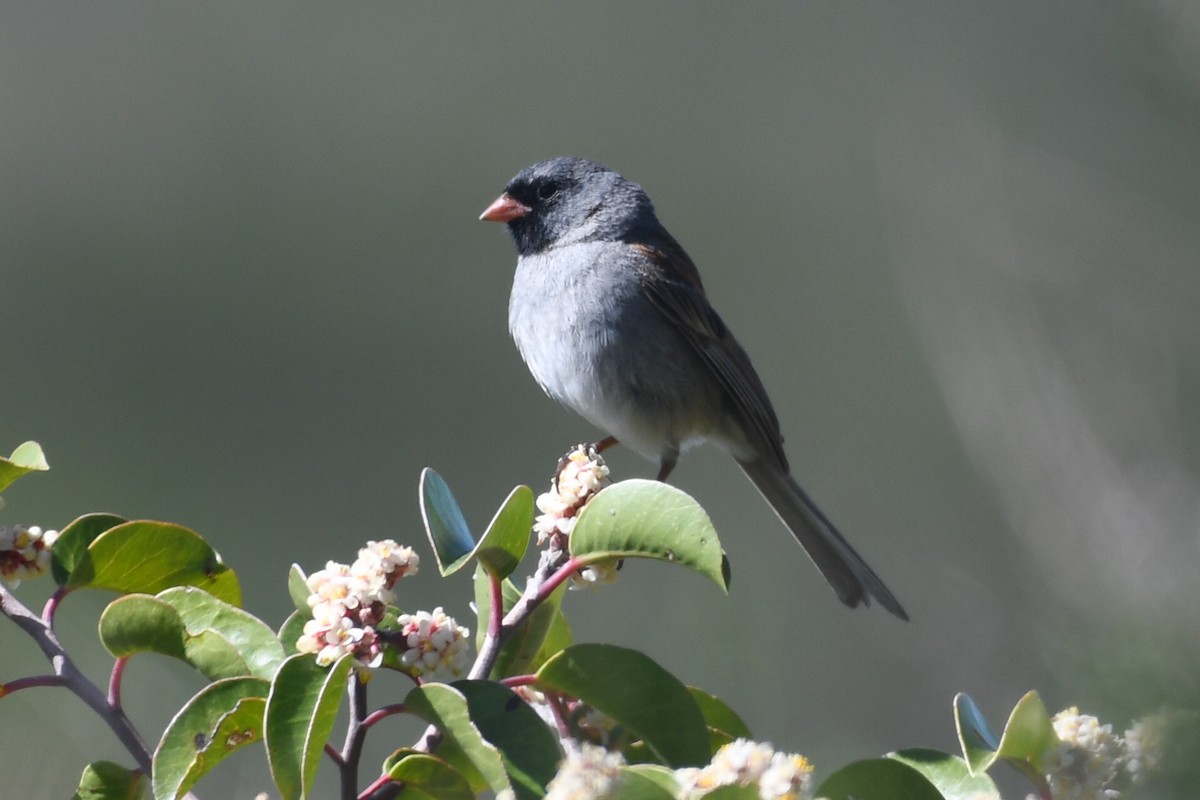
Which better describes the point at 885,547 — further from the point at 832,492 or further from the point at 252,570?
the point at 832,492

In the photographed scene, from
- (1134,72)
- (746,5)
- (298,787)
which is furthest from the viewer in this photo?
(746,5)

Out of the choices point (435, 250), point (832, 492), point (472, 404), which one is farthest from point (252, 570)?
point (435, 250)

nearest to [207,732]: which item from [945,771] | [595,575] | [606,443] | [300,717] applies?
[300,717]

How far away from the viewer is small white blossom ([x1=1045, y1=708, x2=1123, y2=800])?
3.53 ft

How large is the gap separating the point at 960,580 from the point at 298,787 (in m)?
0.65

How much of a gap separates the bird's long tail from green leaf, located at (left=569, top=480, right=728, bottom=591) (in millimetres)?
1900

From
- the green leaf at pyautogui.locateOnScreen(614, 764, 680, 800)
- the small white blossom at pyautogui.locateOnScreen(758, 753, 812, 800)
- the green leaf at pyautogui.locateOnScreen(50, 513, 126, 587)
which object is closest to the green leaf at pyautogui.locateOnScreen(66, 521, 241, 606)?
the green leaf at pyautogui.locateOnScreen(50, 513, 126, 587)

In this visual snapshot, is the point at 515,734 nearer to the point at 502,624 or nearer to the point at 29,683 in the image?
the point at 502,624

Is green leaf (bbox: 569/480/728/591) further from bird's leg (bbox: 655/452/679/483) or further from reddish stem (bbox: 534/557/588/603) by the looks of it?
bird's leg (bbox: 655/452/679/483)

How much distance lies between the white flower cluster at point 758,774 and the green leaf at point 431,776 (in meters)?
0.25

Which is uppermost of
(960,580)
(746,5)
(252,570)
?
(746,5)

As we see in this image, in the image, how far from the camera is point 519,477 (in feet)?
24.0

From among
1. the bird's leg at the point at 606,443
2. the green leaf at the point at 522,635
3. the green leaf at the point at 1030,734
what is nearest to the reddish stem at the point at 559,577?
the green leaf at the point at 522,635

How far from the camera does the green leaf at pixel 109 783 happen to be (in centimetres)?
138
